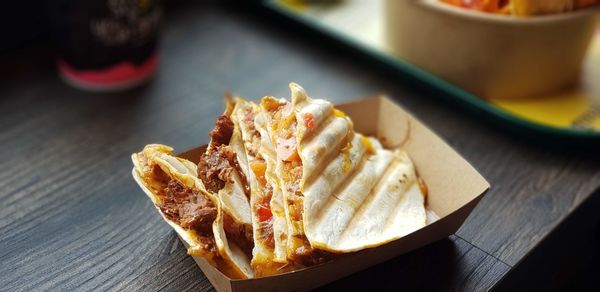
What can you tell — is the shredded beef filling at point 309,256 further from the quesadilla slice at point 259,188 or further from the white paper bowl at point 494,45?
the white paper bowl at point 494,45

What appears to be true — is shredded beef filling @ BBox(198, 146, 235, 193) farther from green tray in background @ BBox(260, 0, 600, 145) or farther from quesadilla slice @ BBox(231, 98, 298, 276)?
green tray in background @ BBox(260, 0, 600, 145)

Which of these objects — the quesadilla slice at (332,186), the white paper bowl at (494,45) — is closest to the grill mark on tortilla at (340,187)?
the quesadilla slice at (332,186)

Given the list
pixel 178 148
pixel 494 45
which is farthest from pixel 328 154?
pixel 494 45

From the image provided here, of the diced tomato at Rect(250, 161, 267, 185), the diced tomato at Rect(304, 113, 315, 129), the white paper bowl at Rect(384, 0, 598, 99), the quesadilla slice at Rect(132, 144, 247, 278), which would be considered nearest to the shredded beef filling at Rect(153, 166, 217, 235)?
the quesadilla slice at Rect(132, 144, 247, 278)

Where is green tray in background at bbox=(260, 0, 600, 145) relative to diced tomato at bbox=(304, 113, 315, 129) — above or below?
below

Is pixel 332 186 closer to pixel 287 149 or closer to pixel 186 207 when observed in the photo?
pixel 287 149

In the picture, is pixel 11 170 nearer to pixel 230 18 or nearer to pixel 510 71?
pixel 230 18
